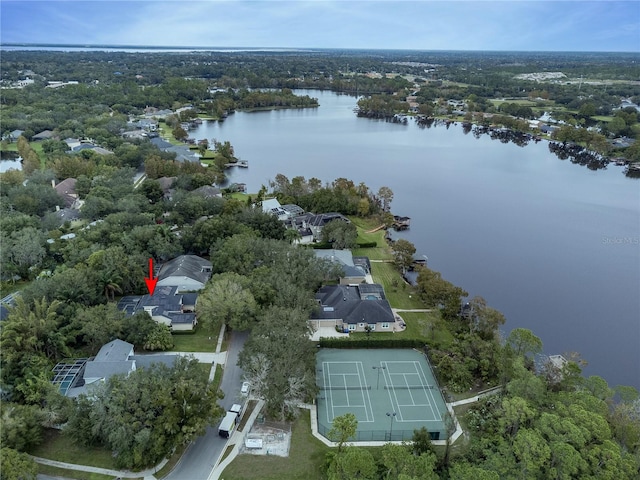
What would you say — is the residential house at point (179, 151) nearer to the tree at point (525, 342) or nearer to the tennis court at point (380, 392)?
the tennis court at point (380, 392)

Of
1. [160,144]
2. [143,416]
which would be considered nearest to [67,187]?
[160,144]

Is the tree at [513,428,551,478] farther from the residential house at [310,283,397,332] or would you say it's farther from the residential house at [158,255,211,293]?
the residential house at [158,255,211,293]

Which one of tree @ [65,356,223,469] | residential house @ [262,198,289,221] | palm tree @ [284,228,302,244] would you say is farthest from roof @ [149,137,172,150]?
tree @ [65,356,223,469]

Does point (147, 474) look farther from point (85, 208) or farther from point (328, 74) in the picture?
point (328, 74)

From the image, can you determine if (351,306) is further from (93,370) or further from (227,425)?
(93,370)

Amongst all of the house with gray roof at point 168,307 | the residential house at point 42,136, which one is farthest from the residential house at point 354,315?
the residential house at point 42,136

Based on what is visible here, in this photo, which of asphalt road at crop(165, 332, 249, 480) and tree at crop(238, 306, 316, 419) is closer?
asphalt road at crop(165, 332, 249, 480)
